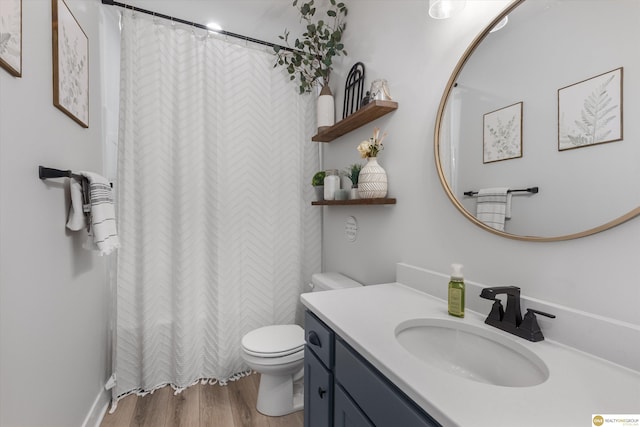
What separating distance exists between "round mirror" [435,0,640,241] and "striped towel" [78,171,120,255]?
1.43m

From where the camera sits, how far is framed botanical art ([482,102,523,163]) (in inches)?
36.4

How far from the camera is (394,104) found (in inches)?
56.0

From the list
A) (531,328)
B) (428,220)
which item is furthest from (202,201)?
(531,328)

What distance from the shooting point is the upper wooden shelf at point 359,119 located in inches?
55.5

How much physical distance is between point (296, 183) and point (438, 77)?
120 cm

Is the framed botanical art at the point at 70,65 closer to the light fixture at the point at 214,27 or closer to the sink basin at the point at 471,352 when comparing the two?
the light fixture at the point at 214,27

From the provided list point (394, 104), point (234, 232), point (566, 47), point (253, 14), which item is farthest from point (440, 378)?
point (253, 14)

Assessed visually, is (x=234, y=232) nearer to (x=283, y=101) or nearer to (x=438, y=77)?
(x=283, y=101)

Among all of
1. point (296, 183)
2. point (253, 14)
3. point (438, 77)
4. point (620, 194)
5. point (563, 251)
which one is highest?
point (253, 14)

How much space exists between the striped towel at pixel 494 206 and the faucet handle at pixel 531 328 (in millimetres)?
273

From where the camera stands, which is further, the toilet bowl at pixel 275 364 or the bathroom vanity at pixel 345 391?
the toilet bowl at pixel 275 364

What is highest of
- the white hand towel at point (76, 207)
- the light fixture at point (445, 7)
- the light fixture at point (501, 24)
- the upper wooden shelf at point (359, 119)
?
the light fixture at point (445, 7)

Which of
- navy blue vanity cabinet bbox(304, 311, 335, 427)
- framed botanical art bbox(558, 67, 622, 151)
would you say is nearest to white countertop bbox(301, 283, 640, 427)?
navy blue vanity cabinet bbox(304, 311, 335, 427)

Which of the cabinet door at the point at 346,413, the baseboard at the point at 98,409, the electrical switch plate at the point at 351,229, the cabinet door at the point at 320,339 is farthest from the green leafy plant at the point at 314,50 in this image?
the baseboard at the point at 98,409
